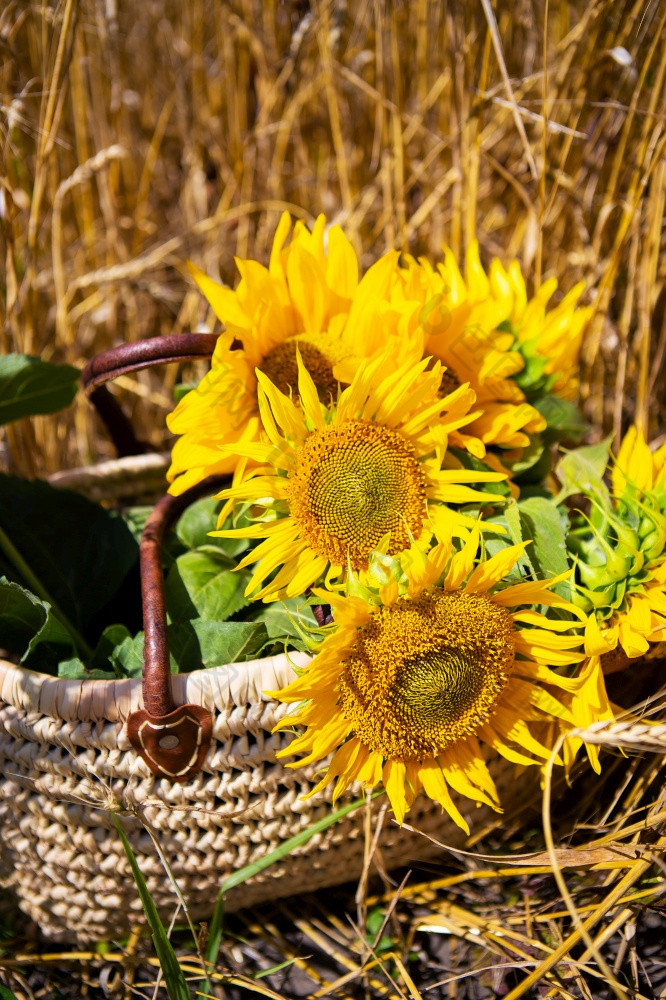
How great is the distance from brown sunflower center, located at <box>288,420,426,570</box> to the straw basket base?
10 centimetres

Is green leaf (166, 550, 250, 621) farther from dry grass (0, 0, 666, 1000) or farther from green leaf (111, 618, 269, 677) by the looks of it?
dry grass (0, 0, 666, 1000)

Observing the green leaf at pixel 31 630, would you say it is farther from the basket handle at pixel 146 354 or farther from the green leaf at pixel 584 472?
the green leaf at pixel 584 472

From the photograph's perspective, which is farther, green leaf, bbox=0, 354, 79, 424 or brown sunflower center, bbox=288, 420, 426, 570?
green leaf, bbox=0, 354, 79, 424

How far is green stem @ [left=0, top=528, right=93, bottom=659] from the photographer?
0.71 meters

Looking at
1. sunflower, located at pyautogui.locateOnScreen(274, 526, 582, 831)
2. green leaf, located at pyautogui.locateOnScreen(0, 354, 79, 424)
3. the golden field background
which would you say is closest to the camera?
sunflower, located at pyautogui.locateOnScreen(274, 526, 582, 831)

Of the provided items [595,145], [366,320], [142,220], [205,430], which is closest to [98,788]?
[205,430]

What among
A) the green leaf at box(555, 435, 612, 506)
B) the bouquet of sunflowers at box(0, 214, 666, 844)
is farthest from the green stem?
the green leaf at box(555, 435, 612, 506)

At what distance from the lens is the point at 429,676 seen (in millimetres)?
539

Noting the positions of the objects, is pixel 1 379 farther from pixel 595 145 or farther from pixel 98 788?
pixel 595 145

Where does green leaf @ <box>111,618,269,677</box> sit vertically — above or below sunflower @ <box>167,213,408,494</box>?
below

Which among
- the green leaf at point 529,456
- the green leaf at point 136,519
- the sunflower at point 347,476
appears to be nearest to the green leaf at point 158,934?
the sunflower at point 347,476

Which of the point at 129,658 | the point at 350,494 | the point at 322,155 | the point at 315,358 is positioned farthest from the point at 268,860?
the point at 322,155

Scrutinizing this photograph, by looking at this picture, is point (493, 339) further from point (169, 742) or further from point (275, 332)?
point (169, 742)

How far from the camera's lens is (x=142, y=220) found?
1.45 meters
